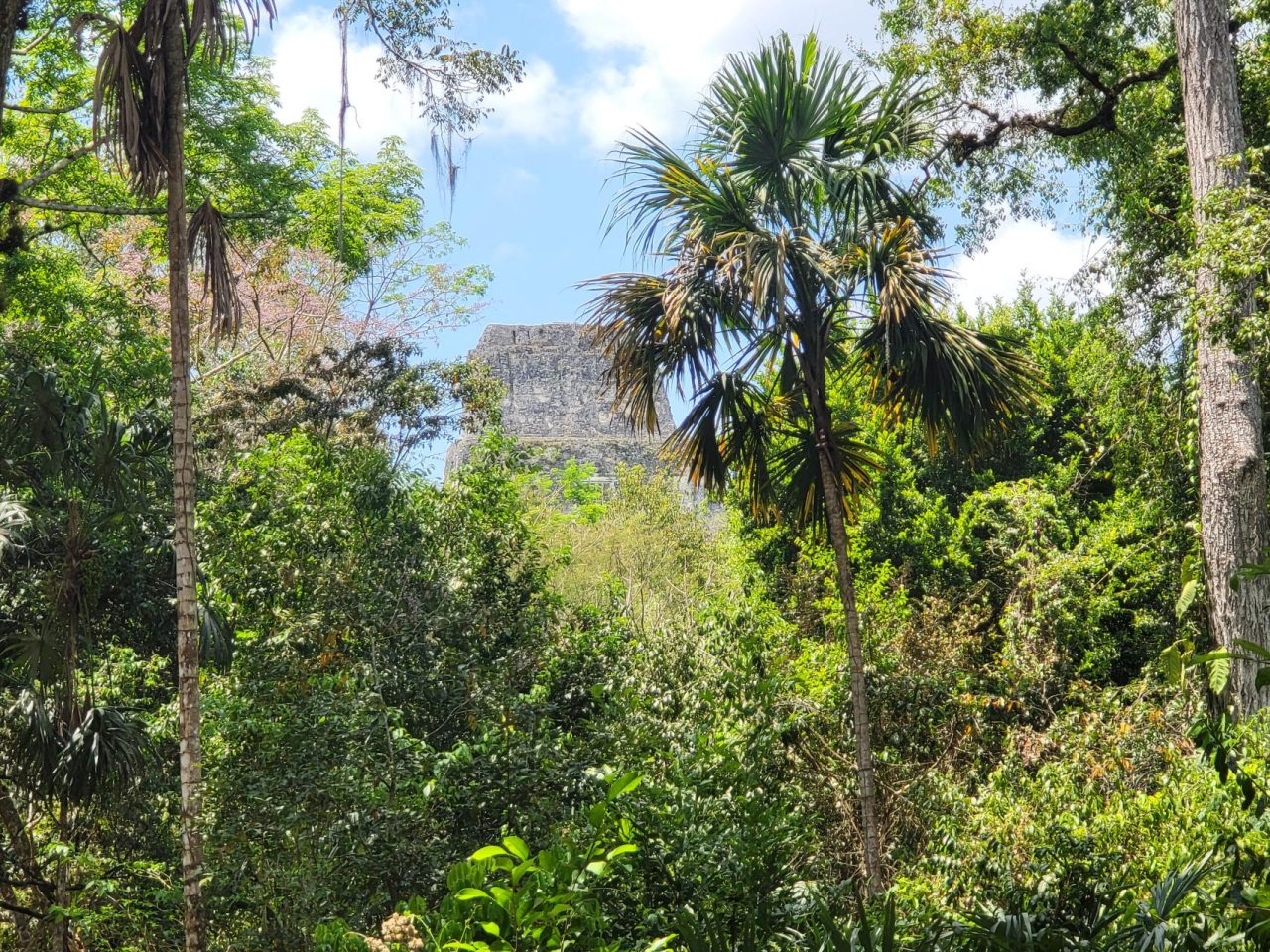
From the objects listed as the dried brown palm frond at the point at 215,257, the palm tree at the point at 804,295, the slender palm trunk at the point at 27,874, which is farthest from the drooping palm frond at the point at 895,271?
the slender palm trunk at the point at 27,874

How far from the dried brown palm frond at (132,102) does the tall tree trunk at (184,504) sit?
0.24 ft

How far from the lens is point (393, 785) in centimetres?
696

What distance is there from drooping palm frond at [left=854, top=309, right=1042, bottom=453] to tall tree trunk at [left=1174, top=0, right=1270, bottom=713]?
3.90 ft

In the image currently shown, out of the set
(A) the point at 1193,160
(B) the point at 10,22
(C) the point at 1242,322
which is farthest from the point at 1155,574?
(B) the point at 10,22

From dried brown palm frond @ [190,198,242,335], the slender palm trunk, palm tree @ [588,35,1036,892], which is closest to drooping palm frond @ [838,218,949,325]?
palm tree @ [588,35,1036,892]

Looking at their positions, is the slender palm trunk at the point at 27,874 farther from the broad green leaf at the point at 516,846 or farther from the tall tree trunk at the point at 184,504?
the broad green leaf at the point at 516,846

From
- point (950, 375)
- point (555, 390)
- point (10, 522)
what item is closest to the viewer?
point (10, 522)

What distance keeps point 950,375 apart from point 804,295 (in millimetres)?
1120

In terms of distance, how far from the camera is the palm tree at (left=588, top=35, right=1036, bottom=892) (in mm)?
7707

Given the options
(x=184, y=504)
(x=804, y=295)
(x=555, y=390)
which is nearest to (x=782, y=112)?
(x=804, y=295)

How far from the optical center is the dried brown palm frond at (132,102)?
6281 mm

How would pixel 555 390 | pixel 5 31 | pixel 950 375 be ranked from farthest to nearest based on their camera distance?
pixel 555 390 < pixel 950 375 < pixel 5 31

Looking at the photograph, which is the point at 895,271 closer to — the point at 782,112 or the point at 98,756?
the point at 782,112

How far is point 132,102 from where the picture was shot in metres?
6.32
